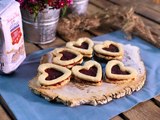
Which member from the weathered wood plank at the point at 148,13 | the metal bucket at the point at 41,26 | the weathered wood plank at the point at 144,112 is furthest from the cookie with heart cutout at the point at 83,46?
the weathered wood plank at the point at 148,13

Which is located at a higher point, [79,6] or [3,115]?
[79,6]

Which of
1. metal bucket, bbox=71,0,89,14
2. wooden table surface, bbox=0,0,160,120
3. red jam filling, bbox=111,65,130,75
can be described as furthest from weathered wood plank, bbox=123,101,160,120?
metal bucket, bbox=71,0,89,14

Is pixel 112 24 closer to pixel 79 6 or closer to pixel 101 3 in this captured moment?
pixel 79 6

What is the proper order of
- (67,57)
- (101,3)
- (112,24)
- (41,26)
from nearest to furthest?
(67,57)
(41,26)
(112,24)
(101,3)

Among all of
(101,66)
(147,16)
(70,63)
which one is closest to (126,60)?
(101,66)

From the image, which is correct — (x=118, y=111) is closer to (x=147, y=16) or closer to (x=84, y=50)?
(x=84, y=50)

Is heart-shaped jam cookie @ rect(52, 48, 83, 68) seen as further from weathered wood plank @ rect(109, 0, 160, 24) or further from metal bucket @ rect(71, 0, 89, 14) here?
weathered wood plank @ rect(109, 0, 160, 24)

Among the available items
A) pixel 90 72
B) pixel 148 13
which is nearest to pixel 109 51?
pixel 90 72
